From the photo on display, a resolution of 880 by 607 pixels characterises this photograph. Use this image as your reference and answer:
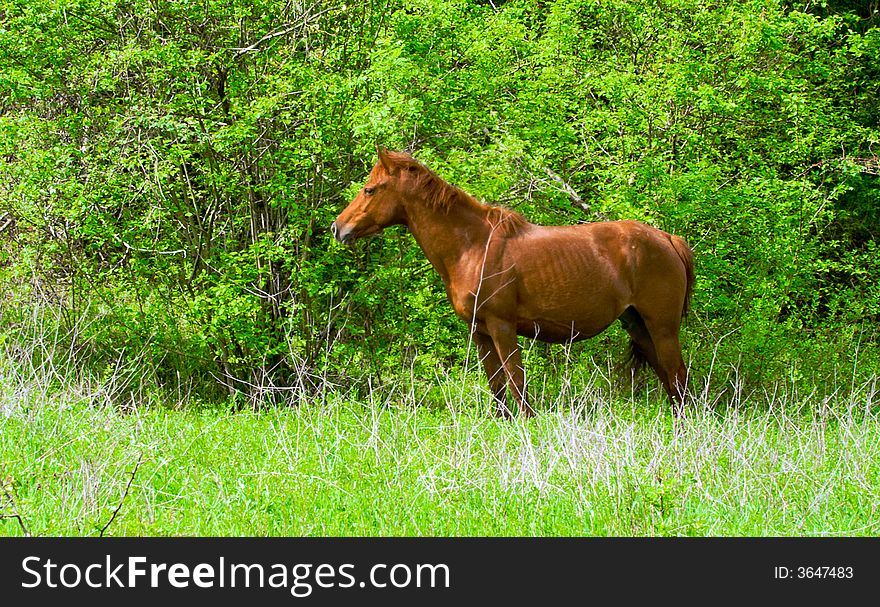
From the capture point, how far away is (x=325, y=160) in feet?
29.1

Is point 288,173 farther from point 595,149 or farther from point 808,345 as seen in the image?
point 808,345

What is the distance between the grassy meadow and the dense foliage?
2.07 m

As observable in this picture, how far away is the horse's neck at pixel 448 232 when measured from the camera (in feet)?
25.9

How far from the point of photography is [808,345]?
427 inches

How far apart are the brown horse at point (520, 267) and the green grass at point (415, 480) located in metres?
1.01

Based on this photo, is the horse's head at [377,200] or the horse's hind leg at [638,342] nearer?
the horse's head at [377,200]

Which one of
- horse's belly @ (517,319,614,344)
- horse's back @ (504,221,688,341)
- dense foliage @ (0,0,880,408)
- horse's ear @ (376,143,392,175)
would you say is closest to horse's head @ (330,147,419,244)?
horse's ear @ (376,143,392,175)

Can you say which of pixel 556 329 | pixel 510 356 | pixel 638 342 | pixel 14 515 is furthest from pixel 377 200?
pixel 14 515

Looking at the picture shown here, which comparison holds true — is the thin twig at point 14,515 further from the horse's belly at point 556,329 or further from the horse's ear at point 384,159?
the horse's belly at point 556,329

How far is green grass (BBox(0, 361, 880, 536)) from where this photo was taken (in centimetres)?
506

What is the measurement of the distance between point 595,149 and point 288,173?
9.07 ft

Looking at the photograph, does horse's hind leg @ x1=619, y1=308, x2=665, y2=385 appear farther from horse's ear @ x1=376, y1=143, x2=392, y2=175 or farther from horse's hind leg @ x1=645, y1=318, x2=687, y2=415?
horse's ear @ x1=376, y1=143, x2=392, y2=175

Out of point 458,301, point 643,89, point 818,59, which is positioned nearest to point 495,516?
point 458,301

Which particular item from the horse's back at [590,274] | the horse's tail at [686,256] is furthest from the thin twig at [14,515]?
the horse's tail at [686,256]
